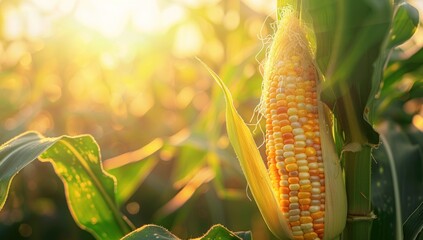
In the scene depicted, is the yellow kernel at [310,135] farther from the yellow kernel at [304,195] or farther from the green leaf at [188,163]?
the green leaf at [188,163]

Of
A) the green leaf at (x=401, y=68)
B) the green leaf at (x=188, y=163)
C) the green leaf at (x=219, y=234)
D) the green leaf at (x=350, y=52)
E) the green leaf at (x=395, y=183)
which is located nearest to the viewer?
the green leaf at (x=350, y=52)

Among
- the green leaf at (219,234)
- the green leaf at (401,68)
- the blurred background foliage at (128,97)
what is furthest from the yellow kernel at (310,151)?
the blurred background foliage at (128,97)

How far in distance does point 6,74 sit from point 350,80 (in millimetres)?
3605

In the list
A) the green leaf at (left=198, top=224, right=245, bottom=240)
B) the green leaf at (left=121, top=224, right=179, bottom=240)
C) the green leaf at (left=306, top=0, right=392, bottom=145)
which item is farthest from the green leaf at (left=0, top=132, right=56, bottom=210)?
the green leaf at (left=306, top=0, right=392, bottom=145)

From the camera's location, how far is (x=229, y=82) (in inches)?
92.2

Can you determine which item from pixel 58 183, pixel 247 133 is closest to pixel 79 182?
pixel 247 133

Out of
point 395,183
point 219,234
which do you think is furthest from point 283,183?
point 395,183

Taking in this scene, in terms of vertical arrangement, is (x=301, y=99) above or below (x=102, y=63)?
below

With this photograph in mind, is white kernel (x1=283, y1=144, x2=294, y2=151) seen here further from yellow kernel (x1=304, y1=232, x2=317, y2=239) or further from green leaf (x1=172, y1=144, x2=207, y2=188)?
green leaf (x1=172, y1=144, x2=207, y2=188)

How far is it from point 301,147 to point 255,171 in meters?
0.10

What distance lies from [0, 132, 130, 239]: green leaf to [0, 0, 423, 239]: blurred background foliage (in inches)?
47.3

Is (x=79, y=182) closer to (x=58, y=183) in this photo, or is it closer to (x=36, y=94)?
(x=58, y=183)

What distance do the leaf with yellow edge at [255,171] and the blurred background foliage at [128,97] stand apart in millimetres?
1619

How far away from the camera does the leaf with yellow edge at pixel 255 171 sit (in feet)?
3.60
